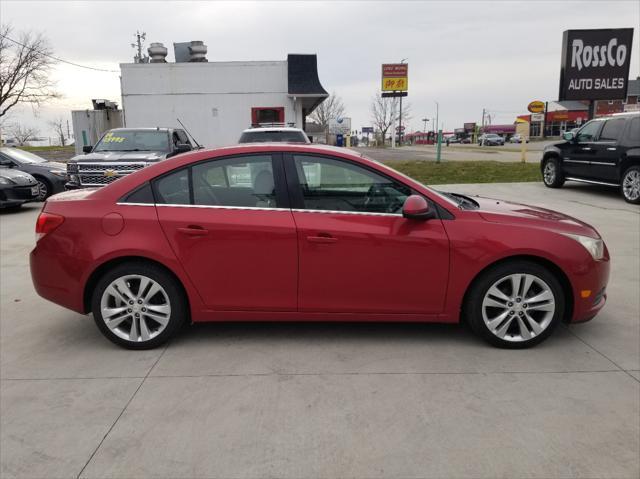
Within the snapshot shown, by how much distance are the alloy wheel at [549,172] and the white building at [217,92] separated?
11.5 m

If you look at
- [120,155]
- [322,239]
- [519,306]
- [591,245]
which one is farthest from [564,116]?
[322,239]

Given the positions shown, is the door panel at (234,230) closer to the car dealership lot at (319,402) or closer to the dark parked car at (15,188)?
the car dealership lot at (319,402)

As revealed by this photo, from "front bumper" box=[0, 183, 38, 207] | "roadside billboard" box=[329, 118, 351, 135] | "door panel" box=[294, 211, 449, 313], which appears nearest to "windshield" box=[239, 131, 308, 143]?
"front bumper" box=[0, 183, 38, 207]

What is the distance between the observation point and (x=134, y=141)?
12406mm

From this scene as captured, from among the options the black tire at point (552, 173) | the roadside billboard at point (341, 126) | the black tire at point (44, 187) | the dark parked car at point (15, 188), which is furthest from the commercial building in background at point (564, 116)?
the dark parked car at point (15, 188)

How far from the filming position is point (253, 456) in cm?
268

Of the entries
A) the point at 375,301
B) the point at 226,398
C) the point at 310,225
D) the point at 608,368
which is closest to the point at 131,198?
the point at 310,225

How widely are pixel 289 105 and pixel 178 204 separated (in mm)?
20704

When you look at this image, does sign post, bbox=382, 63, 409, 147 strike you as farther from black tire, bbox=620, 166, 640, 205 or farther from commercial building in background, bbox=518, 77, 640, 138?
black tire, bbox=620, 166, 640, 205

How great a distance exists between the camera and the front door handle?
149 inches

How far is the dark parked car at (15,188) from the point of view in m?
11.1

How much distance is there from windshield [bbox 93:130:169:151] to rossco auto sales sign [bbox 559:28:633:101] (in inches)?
589

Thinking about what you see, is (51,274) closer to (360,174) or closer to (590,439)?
(360,174)

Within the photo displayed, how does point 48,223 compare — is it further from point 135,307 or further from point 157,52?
point 157,52
